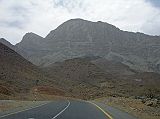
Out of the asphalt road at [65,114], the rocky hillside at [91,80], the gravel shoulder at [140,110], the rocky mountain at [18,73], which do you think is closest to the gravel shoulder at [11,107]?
the asphalt road at [65,114]

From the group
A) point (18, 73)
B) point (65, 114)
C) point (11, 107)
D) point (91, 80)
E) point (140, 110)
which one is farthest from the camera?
point (91, 80)

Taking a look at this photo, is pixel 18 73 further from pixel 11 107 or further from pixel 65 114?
pixel 65 114

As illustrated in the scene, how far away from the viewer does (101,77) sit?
5684 inches

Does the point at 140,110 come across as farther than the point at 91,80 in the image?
No

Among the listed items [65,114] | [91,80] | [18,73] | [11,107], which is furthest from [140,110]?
[91,80]

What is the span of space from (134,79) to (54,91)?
213 feet

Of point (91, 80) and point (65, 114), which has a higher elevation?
point (91, 80)

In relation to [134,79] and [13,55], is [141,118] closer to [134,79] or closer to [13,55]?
[13,55]

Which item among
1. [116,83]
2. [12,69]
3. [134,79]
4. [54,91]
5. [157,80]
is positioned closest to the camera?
[54,91]

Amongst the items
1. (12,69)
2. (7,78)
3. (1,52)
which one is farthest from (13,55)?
(7,78)

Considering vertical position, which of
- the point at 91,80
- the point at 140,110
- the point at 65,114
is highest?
the point at 91,80

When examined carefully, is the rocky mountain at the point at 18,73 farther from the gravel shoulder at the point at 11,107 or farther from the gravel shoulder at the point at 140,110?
the gravel shoulder at the point at 11,107

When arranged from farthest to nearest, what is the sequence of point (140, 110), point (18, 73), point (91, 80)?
point (91, 80) → point (18, 73) → point (140, 110)

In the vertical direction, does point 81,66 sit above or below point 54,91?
above
